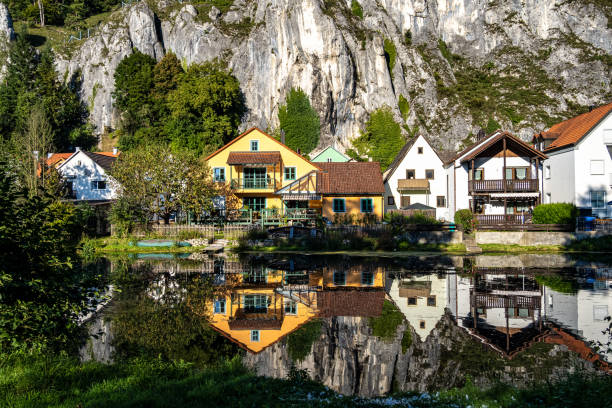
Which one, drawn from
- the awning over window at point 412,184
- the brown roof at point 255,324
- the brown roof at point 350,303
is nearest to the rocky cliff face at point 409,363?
the brown roof at point 255,324

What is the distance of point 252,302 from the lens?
1568 cm

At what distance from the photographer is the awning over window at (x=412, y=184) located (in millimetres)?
47406

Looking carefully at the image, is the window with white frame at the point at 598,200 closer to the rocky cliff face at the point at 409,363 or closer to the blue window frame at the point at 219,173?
the blue window frame at the point at 219,173

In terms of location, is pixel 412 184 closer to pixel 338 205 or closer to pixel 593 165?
pixel 338 205

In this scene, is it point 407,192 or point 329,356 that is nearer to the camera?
point 329,356

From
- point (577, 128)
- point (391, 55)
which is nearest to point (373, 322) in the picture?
Answer: point (577, 128)

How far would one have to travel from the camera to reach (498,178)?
43.0 meters

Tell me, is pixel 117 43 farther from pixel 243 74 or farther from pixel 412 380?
pixel 412 380

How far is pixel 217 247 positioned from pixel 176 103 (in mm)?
37514

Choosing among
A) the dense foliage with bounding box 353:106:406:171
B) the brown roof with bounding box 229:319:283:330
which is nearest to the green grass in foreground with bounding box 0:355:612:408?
the brown roof with bounding box 229:319:283:330

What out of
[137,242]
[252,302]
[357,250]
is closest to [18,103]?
[137,242]

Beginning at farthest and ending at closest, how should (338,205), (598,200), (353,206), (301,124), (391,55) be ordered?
1. (391,55)
2. (301,124)
3. (353,206)
4. (338,205)
5. (598,200)

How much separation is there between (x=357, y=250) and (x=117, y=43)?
7262 centimetres

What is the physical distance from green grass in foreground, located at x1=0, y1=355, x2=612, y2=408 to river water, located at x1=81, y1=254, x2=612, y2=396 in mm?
1135
